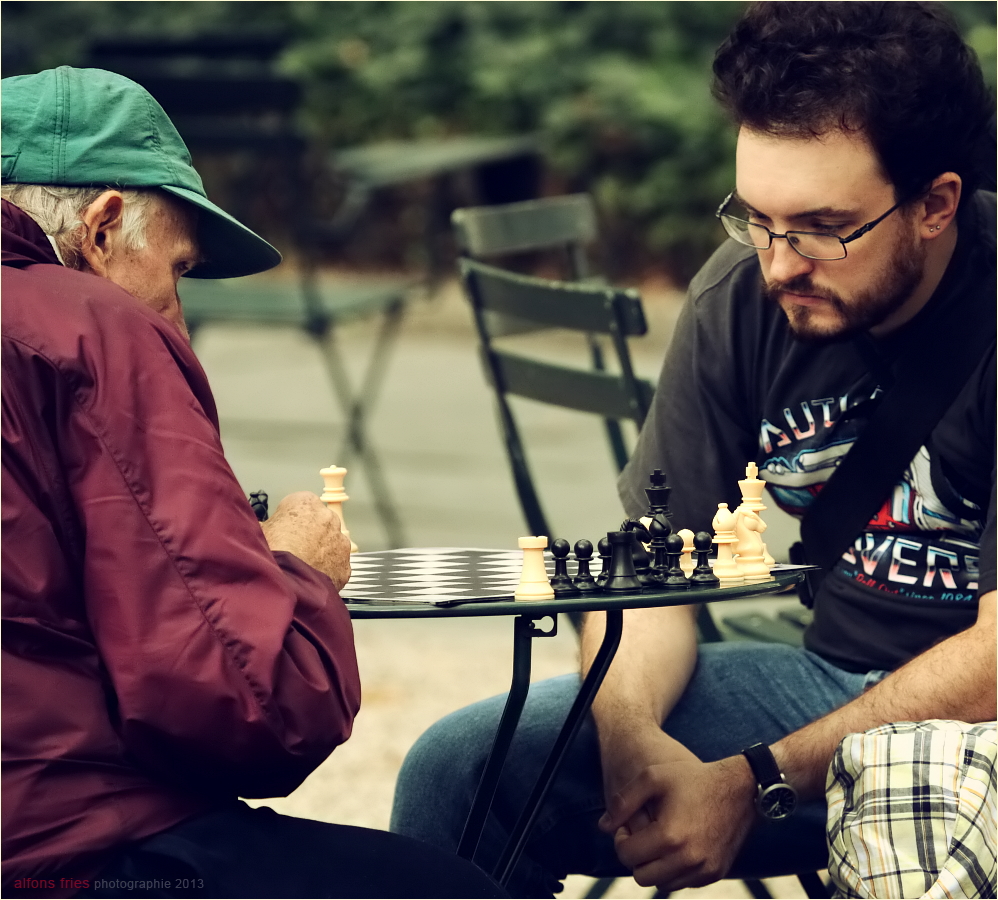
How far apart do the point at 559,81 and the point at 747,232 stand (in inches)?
343

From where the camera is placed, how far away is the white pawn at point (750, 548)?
2.21m

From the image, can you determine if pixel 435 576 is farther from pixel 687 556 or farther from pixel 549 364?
pixel 549 364

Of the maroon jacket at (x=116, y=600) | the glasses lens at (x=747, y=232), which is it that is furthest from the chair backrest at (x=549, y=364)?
the maroon jacket at (x=116, y=600)

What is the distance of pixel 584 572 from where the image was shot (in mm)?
2135

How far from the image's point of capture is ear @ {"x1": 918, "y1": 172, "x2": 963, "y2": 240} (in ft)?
8.49

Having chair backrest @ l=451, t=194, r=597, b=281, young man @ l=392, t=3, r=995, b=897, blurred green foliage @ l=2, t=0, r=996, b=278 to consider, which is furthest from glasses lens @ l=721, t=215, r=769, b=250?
blurred green foliage @ l=2, t=0, r=996, b=278

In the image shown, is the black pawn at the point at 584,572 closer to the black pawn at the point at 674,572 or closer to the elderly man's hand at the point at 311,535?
the black pawn at the point at 674,572

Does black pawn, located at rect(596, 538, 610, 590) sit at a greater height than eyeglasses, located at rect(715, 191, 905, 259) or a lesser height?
lesser

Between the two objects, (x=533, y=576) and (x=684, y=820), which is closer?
(x=533, y=576)

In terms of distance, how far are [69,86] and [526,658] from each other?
100cm

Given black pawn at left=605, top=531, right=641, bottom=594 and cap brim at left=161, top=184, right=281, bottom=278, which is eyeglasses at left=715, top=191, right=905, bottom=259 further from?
cap brim at left=161, top=184, right=281, bottom=278

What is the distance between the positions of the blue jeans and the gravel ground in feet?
1.81

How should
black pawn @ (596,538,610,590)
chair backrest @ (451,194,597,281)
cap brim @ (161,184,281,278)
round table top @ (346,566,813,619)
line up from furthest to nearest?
chair backrest @ (451,194,597,281)
cap brim @ (161,184,281,278)
black pawn @ (596,538,610,590)
round table top @ (346,566,813,619)

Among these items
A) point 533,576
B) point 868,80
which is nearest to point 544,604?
point 533,576
